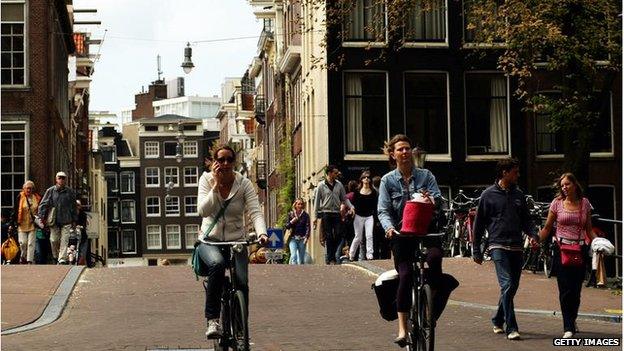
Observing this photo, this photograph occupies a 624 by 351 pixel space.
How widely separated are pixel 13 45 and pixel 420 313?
29797 mm

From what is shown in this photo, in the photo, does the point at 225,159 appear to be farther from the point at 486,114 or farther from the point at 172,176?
the point at 172,176

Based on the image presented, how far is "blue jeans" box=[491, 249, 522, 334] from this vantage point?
14.3 metres

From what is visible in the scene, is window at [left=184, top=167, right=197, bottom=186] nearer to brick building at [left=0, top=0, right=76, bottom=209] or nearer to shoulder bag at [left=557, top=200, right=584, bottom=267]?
brick building at [left=0, top=0, right=76, bottom=209]

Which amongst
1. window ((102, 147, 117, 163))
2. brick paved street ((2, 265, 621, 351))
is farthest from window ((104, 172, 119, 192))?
brick paved street ((2, 265, 621, 351))

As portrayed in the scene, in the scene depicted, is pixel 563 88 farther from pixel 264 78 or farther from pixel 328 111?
pixel 264 78

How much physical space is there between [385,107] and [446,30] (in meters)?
2.74

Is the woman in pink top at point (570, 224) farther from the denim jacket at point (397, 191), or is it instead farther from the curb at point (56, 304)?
the curb at point (56, 304)

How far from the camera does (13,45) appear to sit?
40.3 metres

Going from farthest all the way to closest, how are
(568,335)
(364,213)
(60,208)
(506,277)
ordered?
(364,213), (60,208), (506,277), (568,335)

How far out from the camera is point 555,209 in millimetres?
15438

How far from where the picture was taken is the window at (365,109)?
132ft

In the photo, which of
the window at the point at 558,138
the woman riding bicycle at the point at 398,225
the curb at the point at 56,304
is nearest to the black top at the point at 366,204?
the curb at the point at 56,304

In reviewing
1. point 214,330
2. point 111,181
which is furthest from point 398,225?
point 111,181

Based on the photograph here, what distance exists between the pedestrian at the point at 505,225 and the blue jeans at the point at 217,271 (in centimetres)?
303
